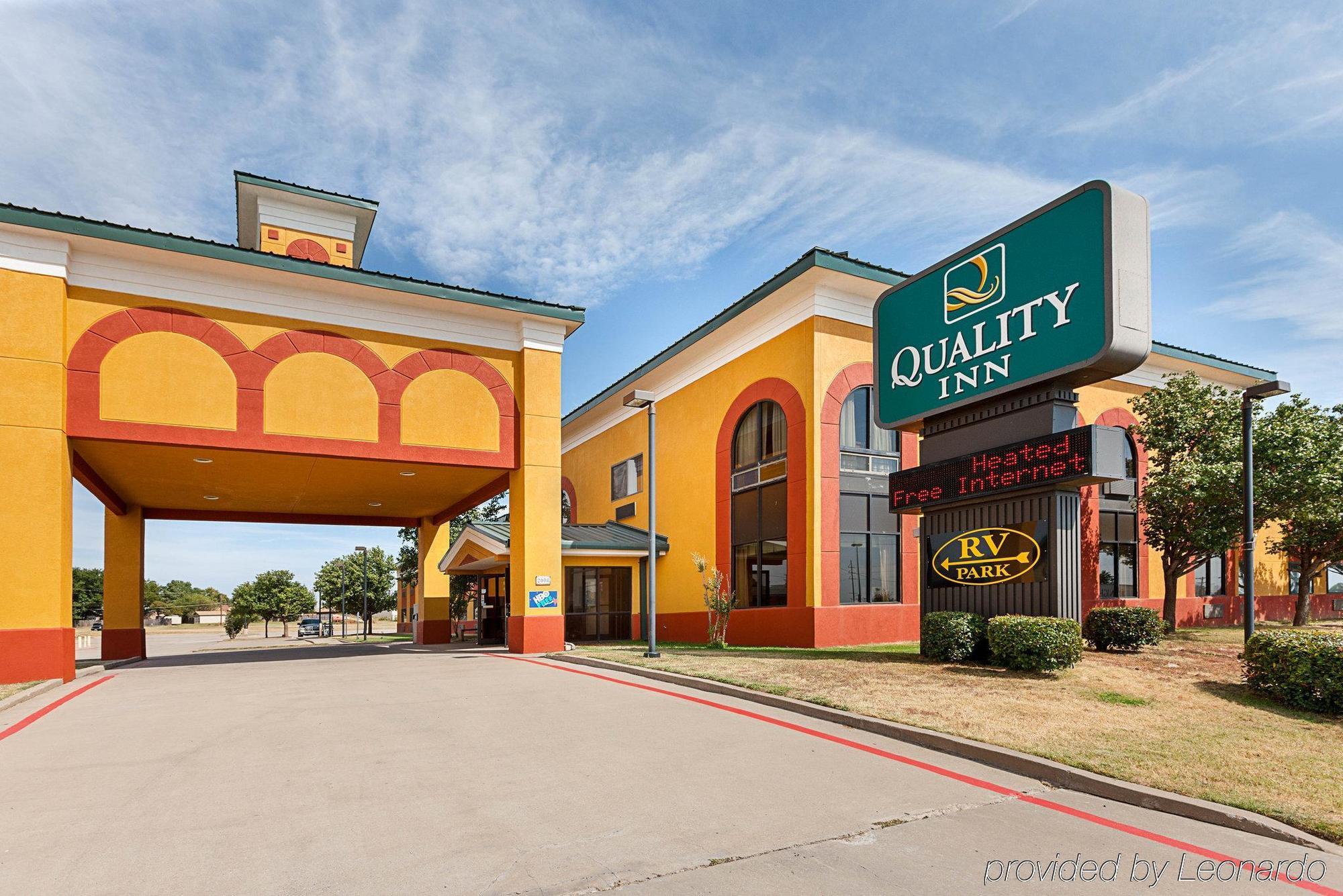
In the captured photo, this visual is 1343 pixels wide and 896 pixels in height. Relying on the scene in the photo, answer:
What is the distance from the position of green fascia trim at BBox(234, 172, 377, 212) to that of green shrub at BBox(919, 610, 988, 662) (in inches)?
971

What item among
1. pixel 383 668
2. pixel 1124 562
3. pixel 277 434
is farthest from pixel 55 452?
pixel 1124 562

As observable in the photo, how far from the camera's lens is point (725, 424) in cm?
2519

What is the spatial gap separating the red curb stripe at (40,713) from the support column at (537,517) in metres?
8.48

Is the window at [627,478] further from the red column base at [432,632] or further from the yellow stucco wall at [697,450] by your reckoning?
the red column base at [432,632]

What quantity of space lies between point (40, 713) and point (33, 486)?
18.1 ft

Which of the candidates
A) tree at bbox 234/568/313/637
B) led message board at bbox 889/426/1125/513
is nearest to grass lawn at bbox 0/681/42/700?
led message board at bbox 889/426/1125/513

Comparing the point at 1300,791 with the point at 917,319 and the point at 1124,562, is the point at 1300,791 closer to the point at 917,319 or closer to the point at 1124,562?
the point at 917,319

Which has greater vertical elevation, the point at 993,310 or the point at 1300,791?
the point at 993,310

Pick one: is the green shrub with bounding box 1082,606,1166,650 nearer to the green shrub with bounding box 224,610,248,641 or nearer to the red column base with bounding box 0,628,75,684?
the red column base with bounding box 0,628,75,684

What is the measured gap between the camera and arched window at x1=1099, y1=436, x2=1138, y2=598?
80.0 ft

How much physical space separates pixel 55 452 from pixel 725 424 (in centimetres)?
1664

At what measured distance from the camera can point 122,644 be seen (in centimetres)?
2472

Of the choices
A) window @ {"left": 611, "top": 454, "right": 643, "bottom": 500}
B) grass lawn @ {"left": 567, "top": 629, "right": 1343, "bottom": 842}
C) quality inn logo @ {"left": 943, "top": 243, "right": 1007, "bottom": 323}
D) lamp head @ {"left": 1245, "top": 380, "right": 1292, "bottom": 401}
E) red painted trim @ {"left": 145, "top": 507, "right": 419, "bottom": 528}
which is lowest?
grass lawn @ {"left": 567, "top": 629, "right": 1343, "bottom": 842}

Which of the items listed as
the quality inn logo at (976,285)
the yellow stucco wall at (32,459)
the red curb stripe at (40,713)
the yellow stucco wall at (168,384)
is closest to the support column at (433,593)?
the yellow stucco wall at (168,384)
